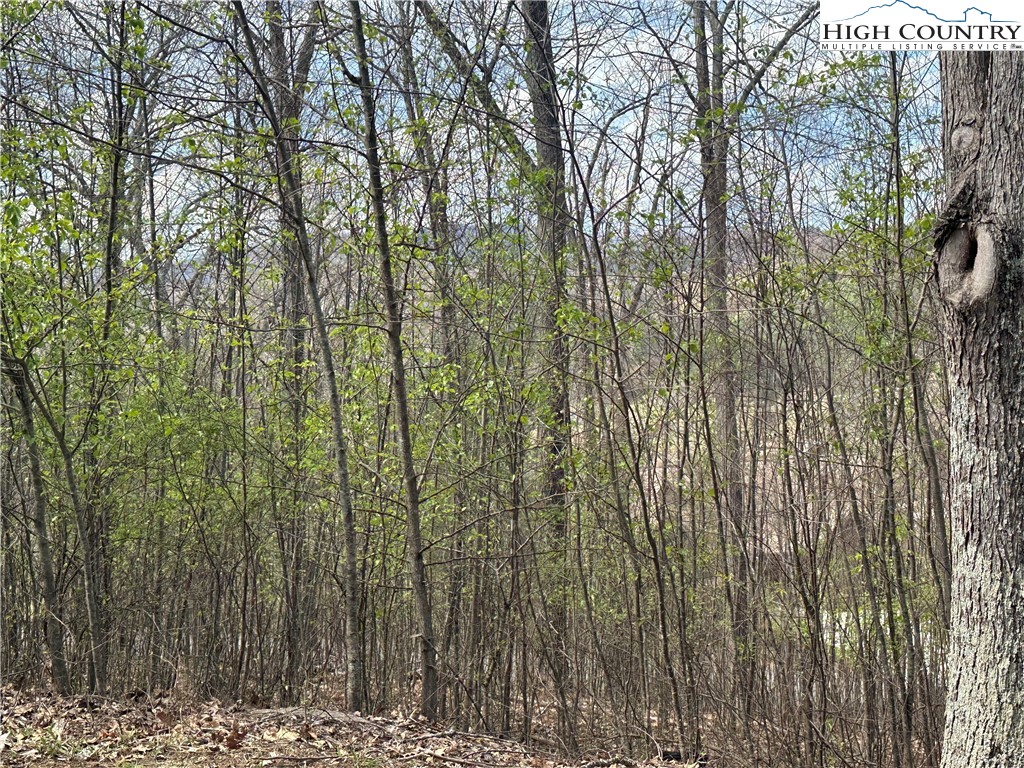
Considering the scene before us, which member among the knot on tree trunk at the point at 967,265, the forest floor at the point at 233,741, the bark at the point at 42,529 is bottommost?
the forest floor at the point at 233,741

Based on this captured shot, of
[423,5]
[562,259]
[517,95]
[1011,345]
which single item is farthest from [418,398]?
[1011,345]

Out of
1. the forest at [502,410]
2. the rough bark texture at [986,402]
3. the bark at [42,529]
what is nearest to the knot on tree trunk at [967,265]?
the rough bark texture at [986,402]

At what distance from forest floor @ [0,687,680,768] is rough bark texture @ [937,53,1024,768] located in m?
2.44

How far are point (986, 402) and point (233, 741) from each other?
378 cm

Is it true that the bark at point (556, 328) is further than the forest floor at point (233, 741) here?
Yes

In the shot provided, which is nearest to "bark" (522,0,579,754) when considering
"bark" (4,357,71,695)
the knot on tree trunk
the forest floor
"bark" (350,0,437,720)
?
"bark" (350,0,437,720)

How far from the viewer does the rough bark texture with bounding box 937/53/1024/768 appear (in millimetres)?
2918

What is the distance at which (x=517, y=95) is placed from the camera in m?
6.68

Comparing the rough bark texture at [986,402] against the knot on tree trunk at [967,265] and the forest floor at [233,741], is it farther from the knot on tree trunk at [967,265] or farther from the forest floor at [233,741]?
the forest floor at [233,741]

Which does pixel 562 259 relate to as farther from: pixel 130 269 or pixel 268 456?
pixel 130 269

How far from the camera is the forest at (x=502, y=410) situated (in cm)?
565

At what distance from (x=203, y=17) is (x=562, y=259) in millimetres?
3153

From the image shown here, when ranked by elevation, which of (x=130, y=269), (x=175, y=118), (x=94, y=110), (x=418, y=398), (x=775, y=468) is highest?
(x=94, y=110)

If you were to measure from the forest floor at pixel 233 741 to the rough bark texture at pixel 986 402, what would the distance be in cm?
244
